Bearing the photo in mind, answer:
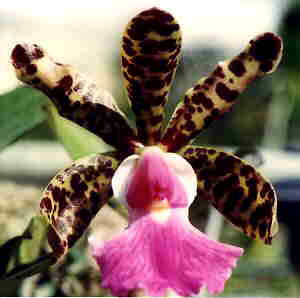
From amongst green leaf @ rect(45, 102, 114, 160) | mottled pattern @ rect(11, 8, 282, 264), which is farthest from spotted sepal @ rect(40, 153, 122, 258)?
green leaf @ rect(45, 102, 114, 160)

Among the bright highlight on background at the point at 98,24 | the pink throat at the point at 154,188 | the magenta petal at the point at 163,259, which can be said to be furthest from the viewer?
the bright highlight on background at the point at 98,24

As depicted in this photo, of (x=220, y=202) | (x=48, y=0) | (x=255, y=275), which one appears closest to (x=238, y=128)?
(x=255, y=275)

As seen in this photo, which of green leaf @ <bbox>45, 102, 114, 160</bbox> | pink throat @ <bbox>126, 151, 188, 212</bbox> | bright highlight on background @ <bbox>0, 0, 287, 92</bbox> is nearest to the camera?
pink throat @ <bbox>126, 151, 188, 212</bbox>

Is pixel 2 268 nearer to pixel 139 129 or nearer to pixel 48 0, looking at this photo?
pixel 139 129

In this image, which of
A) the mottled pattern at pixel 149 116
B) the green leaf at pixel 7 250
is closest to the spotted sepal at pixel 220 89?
the mottled pattern at pixel 149 116

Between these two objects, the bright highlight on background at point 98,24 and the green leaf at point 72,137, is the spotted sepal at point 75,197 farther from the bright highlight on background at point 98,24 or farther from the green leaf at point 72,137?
the bright highlight on background at point 98,24

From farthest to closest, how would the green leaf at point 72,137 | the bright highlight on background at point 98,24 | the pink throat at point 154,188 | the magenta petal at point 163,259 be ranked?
1. the bright highlight on background at point 98,24
2. the green leaf at point 72,137
3. the pink throat at point 154,188
4. the magenta petal at point 163,259

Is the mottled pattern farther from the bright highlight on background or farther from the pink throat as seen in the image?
the bright highlight on background
